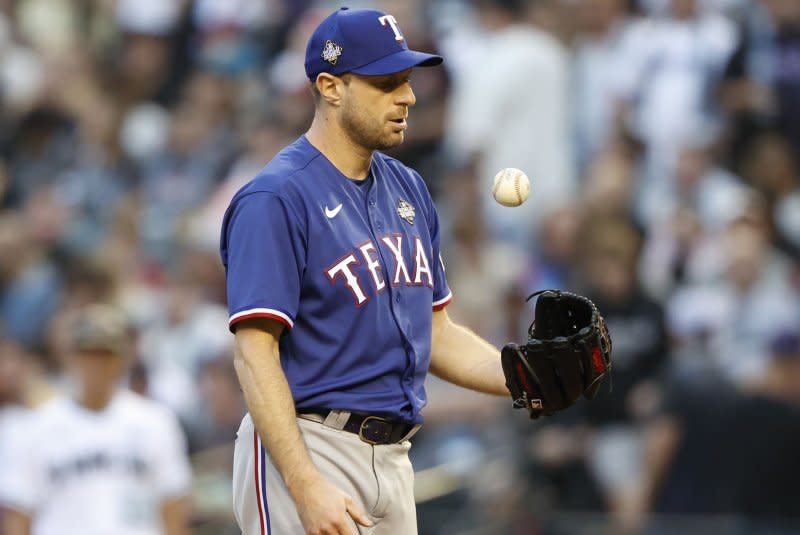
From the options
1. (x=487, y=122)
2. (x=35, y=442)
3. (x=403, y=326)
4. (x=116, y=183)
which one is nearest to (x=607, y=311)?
(x=487, y=122)

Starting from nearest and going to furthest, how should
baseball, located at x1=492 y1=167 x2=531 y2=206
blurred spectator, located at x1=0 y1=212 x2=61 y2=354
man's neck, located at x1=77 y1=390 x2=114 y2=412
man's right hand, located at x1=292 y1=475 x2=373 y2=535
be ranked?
man's right hand, located at x1=292 y1=475 x2=373 y2=535, baseball, located at x1=492 y1=167 x2=531 y2=206, man's neck, located at x1=77 y1=390 x2=114 y2=412, blurred spectator, located at x1=0 y1=212 x2=61 y2=354

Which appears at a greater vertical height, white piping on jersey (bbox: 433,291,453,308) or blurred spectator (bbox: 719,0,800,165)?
white piping on jersey (bbox: 433,291,453,308)

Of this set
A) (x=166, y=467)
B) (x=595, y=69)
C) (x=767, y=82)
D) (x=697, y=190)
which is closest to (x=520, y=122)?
(x=595, y=69)

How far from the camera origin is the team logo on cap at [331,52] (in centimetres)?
409

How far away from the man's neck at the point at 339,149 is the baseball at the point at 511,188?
1.36 ft

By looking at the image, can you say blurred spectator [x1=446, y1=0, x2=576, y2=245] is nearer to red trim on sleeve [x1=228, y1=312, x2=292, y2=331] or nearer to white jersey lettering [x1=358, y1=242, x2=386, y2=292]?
white jersey lettering [x1=358, y1=242, x2=386, y2=292]

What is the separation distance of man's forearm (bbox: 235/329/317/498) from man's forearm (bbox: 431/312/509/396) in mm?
821

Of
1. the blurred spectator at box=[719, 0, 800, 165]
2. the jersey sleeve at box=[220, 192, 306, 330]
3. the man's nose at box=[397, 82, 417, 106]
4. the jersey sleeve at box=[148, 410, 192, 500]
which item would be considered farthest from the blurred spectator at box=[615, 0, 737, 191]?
Answer: the jersey sleeve at box=[220, 192, 306, 330]

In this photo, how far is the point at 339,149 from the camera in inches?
165

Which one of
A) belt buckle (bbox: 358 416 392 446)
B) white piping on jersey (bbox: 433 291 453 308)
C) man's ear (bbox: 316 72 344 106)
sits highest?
man's ear (bbox: 316 72 344 106)

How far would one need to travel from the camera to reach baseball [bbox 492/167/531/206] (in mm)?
4266

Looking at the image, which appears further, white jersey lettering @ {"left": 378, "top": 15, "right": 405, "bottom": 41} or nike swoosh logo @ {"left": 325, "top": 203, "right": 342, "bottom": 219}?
white jersey lettering @ {"left": 378, "top": 15, "right": 405, "bottom": 41}

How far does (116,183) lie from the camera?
11766mm

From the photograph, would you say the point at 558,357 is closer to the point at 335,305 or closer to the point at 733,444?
the point at 335,305
